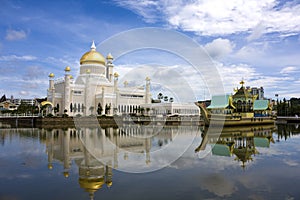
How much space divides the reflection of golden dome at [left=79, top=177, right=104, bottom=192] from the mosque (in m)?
32.2

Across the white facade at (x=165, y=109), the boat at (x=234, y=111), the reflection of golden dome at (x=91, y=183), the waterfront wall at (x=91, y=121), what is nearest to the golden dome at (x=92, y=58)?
the white facade at (x=165, y=109)

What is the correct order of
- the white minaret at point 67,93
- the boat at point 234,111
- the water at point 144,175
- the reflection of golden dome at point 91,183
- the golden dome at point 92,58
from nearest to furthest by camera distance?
the water at point 144,175 < the reflection of golden dome at point 91,183 < the boat at point 234,111 < the white minaret at point 67,93 < the golden dome at point 92,58

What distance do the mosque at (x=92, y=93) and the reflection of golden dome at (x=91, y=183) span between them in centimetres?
3218

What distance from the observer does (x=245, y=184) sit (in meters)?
7.31

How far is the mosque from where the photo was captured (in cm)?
4038

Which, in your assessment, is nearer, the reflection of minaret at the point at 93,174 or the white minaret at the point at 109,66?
the reflection of minaret at the point at 93,174

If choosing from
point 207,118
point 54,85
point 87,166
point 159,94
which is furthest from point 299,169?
point 159,94

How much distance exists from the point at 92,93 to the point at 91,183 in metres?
36.4

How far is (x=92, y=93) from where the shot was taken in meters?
42.5

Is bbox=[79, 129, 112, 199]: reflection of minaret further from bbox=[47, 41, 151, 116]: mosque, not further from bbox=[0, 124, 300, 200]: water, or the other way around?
bbox=[47, 41, 151, 116]: mosque

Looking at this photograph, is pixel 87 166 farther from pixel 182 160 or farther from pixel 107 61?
pixel 107 61

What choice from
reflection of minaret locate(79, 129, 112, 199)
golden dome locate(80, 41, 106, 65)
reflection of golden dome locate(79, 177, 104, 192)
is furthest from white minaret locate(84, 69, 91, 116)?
reflection of golden dome locate(79, 177, 104, 192)

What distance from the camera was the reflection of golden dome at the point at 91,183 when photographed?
6.78 m

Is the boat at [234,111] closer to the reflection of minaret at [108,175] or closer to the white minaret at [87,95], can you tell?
the white minaret at [87,95]
